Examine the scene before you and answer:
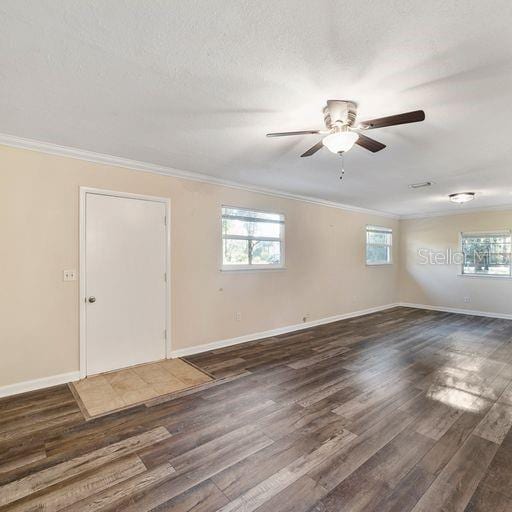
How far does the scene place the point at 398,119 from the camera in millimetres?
1979

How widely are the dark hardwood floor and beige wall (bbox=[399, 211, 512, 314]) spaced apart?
3847mm

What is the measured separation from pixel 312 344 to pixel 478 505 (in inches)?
118

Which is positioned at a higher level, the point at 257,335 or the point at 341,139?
the point at 341,139

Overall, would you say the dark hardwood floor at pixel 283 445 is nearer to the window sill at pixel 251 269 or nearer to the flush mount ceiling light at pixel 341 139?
the window sill at pixel 251 269

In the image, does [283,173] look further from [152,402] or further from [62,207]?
[152,402]

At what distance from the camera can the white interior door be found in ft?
11.2

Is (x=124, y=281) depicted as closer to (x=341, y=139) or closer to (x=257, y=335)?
(x=257, y=335)

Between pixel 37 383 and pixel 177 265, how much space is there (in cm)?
197

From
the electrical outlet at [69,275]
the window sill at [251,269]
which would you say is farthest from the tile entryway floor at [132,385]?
the window sill at [251,269]

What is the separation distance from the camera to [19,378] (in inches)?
118

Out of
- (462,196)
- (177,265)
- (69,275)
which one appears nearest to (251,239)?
(177,265)

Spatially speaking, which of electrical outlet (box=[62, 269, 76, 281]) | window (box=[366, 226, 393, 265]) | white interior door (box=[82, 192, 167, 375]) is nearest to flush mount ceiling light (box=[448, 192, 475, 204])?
window (box=[366, 226, 393, 265])

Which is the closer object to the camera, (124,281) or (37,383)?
(37,383)

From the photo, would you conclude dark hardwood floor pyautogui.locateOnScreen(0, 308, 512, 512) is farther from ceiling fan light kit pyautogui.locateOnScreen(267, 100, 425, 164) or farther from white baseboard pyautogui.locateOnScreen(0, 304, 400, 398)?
ceiling fan light kit pyautogui.locateOnScreen(267, 100, 425, 164)
